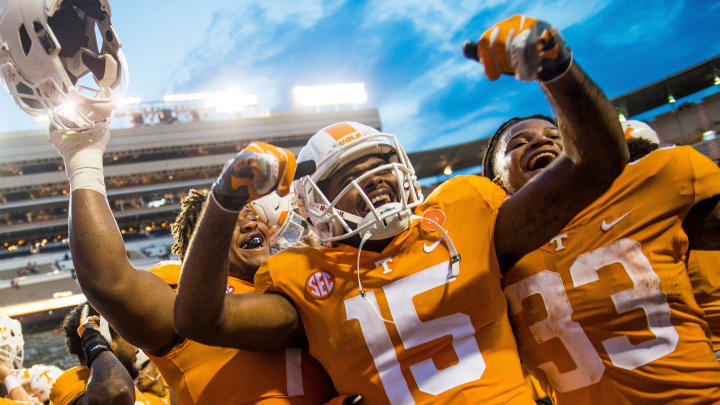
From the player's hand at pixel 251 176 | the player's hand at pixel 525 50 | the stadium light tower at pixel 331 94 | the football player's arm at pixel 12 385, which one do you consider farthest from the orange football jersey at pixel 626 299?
the stadium light tower at pixel 331 94

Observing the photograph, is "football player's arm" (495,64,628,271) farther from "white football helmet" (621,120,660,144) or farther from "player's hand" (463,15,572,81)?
"white football helmet" (621,120,660,144)

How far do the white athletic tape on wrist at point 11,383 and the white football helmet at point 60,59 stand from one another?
3.97 metres

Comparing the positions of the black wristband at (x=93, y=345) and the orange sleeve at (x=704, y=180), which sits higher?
the orange sleeve at (x=704, y=180)

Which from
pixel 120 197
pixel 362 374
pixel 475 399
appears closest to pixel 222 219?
pixel 362 374

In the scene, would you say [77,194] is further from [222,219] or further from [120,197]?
[120,197]

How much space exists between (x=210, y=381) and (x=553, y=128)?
6.31 feet

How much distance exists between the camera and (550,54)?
48.6 inches

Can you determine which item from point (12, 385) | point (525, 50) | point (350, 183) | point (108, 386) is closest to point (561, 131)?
point (525, 50)

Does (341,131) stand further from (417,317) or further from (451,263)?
(417,317)

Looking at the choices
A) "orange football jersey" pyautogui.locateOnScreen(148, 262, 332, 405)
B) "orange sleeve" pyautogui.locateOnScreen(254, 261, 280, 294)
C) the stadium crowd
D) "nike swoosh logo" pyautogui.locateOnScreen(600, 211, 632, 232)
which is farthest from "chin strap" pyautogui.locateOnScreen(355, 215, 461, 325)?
"nike swoosh logo" pyautogui.locateOnScreen(600, 211, 632, 232)

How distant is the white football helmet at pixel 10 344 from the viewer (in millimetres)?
4496

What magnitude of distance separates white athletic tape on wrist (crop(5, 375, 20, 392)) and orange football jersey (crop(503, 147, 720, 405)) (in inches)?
190

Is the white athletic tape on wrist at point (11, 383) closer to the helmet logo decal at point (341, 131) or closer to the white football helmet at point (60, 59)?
the white football helmet at point (60, 59)

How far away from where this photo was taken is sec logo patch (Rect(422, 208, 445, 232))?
5.85 ft
